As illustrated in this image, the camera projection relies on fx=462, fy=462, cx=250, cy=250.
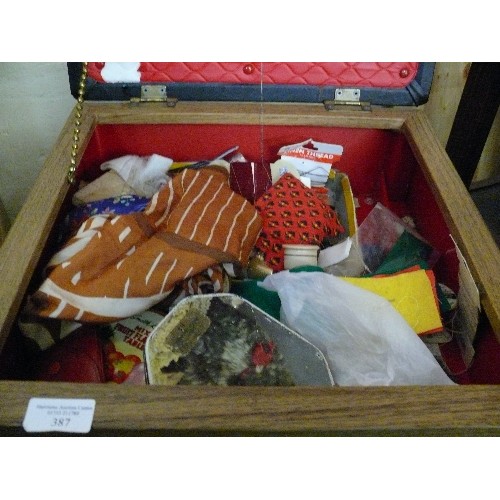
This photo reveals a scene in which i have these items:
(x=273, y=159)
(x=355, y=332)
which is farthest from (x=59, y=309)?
(x=273, y=159)

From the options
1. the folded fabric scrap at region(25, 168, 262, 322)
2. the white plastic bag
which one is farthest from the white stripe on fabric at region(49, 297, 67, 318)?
the white plastic bag

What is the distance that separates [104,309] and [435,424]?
492mm

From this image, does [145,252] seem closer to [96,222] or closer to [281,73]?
[96,222]

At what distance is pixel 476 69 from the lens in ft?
4.21

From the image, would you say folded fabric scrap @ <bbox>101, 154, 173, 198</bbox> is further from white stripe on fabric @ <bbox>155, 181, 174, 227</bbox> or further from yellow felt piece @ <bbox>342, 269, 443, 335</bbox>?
yellow felt piece @ <bbox>342, 269, 443, 335</bbox>

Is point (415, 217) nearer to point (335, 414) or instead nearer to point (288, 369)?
point (288, 369)

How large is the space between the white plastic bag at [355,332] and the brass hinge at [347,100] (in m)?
0.47

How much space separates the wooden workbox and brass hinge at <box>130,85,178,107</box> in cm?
1

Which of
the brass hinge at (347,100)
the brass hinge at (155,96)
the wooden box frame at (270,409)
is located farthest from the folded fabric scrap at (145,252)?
the brass hinge at (347,100)

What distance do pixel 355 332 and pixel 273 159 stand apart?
591 mm

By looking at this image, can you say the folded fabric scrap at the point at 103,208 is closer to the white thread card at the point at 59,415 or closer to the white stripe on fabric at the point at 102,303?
the white stripe on fabric at the point at 102,303

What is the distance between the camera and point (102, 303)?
2.37 feet

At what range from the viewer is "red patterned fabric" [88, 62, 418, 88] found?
107 centimetres
